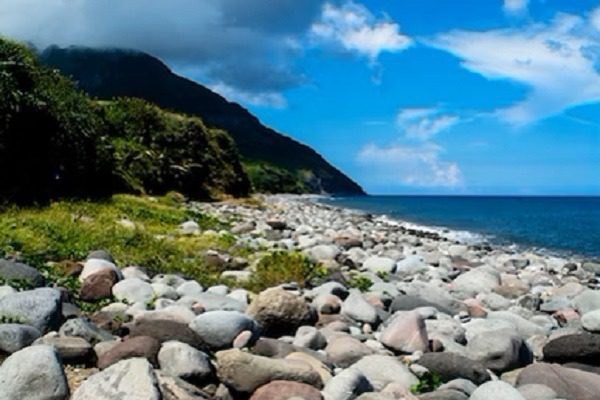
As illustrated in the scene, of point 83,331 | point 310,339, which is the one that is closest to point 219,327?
point 310,339

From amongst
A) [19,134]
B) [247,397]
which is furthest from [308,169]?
[247,397]

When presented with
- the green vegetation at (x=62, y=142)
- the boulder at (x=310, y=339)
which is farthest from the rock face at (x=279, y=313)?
the green vegetation at (x=62, y=142)

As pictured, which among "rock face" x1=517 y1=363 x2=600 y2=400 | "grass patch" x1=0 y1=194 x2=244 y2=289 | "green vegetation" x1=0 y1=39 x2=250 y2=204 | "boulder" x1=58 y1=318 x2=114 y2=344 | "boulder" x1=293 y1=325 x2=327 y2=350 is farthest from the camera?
"green vegetation" x1=0 y1=39 x2=250 y2=204

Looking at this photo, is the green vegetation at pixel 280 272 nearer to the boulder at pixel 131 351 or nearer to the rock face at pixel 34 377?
the boulder at pixel 131 351

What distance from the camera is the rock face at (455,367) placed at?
20.3 feet

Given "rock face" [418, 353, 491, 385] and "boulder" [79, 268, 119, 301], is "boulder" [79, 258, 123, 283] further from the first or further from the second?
"rock face" [418, 353, 491, 385]

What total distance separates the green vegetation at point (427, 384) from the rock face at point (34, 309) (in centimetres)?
331

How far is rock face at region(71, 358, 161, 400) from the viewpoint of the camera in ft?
15.0

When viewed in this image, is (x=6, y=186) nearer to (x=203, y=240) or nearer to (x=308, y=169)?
(x=203, y=240)

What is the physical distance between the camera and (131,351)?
218 inches

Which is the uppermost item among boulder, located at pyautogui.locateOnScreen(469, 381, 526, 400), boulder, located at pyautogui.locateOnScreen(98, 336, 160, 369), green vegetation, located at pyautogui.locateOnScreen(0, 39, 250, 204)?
green vegetation, located at pyautogui.locateOnScreen(0, 39, 250, 204)

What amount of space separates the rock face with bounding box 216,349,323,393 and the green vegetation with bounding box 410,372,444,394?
87 cm

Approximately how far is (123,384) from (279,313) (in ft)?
9.88

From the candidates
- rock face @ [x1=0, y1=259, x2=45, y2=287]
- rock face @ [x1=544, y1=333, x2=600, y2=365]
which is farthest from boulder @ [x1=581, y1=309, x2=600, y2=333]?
rock face @ [x1=0, y1=259, x2=45, y2=287]
